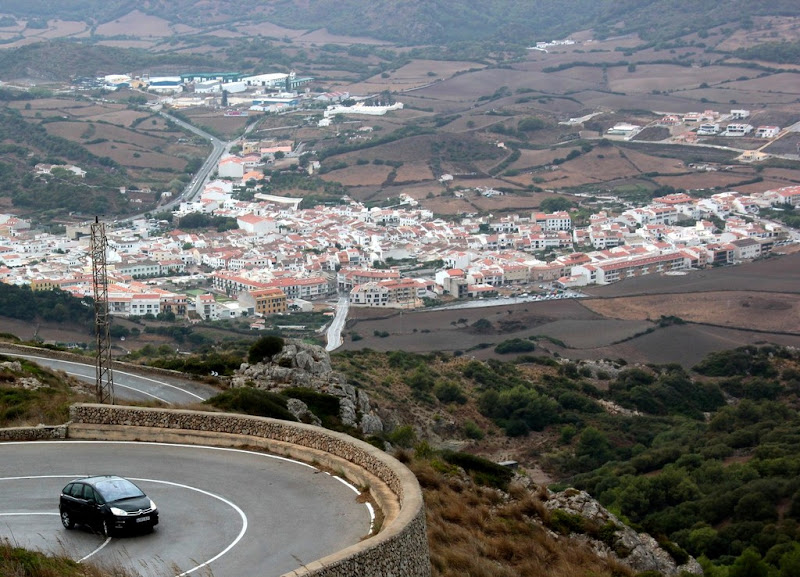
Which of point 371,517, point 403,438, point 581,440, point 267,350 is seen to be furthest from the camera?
point 581,440

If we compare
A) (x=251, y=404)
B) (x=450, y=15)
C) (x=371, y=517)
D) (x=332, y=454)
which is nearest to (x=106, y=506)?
(x=371, y=517)

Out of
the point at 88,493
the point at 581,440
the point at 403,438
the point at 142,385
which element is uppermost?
the point at 88,493

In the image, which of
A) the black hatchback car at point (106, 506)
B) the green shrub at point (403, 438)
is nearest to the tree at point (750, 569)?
the green shrub at point (403, 438)

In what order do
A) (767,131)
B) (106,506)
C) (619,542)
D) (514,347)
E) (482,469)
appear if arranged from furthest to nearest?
(767,131) → (514,347) → (482,469) → (619,542) → (106,506)

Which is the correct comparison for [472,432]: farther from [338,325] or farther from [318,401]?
[338,325]

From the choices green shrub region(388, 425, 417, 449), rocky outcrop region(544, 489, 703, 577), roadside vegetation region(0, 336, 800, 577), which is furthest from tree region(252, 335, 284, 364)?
rocky outcrop region(544, 489, 703, 577)

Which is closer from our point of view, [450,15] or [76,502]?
[76,502]
